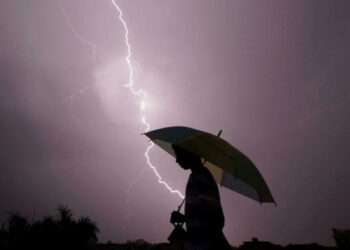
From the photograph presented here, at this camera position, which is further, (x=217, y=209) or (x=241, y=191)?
(x=241, y=191)

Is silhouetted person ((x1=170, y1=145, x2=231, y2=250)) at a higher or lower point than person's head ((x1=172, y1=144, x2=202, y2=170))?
lower

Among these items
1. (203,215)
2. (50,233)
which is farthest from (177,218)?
(50,233)

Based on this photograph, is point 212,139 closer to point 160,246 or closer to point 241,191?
point 241,191

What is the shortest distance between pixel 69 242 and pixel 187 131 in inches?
435

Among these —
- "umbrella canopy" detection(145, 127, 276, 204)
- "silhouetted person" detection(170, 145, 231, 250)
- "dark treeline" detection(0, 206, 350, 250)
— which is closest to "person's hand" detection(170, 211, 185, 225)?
"silhouetted person" detection(170, 145, 231, 250)

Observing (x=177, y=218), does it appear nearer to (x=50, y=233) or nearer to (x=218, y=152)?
(x=218, y=152)

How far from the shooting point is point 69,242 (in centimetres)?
1147

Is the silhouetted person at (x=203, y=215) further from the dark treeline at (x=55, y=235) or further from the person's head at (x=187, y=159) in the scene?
the dark treeline at (x=55, y=235)

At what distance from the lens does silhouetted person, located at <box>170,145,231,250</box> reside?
8.11ft

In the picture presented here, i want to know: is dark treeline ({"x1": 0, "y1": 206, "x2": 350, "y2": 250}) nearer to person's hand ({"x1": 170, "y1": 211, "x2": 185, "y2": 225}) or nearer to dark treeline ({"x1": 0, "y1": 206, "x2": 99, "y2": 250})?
dark treeline ({"x1": 0, "y1": 206, "x2": 99, "y2": 250})

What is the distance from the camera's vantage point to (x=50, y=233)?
11055 millimetres

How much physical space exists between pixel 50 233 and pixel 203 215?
36.7 ft

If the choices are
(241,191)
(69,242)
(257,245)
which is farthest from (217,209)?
(257,245)

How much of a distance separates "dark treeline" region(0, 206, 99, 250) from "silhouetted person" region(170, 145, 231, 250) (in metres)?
10.8
